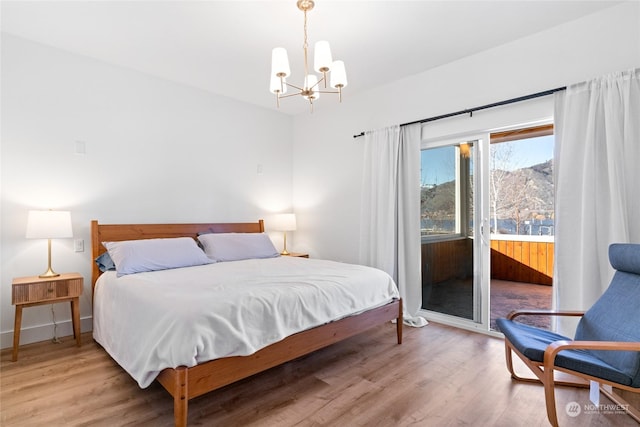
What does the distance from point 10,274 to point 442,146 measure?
4384 millimetres

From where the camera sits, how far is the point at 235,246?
374 cm

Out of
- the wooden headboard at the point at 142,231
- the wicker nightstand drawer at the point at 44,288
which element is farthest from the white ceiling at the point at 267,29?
the wicker nightstand drawer at the point at 44,288

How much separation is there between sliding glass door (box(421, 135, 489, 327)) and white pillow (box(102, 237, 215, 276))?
2.50 metres

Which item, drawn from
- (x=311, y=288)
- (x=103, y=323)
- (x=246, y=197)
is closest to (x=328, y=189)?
(x=246, y=197)

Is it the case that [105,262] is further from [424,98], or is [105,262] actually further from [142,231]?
[424,98]

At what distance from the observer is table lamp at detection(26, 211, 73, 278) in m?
2.68

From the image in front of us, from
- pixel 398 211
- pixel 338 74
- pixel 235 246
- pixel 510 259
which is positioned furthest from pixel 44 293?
pixel 510 259

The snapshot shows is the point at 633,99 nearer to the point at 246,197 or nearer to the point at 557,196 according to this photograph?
the point at 557,196

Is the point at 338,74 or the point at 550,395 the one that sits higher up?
the point at 338,74

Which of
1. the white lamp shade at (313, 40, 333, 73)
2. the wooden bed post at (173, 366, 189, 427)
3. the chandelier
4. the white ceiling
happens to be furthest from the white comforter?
the white ceiling

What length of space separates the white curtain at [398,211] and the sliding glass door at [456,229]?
18 centimetres

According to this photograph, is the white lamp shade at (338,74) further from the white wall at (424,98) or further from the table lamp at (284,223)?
the table lamp at (284,223)

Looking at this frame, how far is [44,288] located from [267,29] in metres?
2.86

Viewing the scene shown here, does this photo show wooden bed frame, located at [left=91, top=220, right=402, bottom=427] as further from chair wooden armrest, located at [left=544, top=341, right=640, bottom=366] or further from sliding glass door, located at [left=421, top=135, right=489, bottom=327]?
chair wooden armrest, located at [left=544, top=341, right=640, bottom=366]
